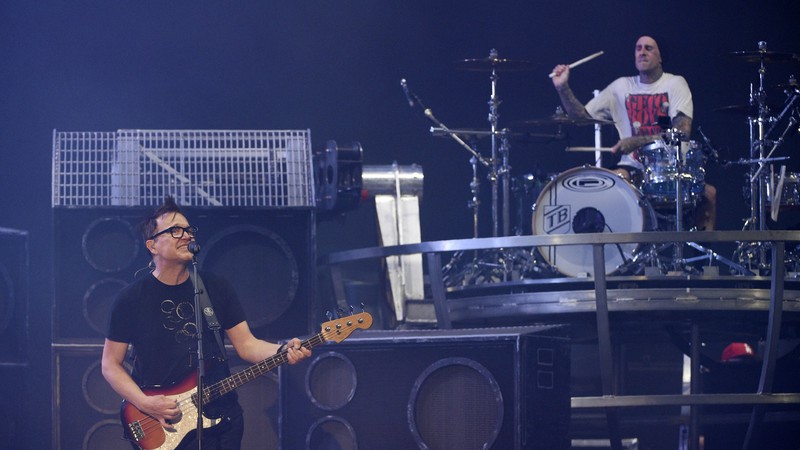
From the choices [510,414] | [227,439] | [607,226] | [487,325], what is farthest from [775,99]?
[227,439]

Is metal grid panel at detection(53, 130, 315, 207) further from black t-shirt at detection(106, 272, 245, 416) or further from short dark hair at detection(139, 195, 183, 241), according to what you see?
black t-shirt at detection(106, 272, 245, 416)

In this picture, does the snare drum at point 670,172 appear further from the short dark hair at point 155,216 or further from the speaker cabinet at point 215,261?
the short dark hair at point 155,216

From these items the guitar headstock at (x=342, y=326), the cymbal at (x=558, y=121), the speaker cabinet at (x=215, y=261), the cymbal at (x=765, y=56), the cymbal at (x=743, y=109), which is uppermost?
the cymbal at (x=765, y=56)

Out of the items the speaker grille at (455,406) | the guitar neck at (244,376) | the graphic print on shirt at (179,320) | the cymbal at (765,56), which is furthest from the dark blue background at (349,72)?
Answer: the speaker grille at (455,406)

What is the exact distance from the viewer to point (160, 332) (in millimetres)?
5359

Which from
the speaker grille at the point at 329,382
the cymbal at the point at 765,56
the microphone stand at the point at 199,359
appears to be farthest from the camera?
the cymbal at the point at 765,56

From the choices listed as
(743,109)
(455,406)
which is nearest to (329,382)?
(455,406)

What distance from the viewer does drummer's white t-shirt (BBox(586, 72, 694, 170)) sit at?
30.5 feet

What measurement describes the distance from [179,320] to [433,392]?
1.31 meters

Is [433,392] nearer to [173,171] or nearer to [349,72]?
[173,171]

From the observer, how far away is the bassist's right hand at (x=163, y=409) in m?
5.20

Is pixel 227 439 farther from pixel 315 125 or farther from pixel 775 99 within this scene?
pixel 775 99

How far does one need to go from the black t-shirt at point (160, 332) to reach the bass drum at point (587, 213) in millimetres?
3591

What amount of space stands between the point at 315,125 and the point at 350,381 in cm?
458
